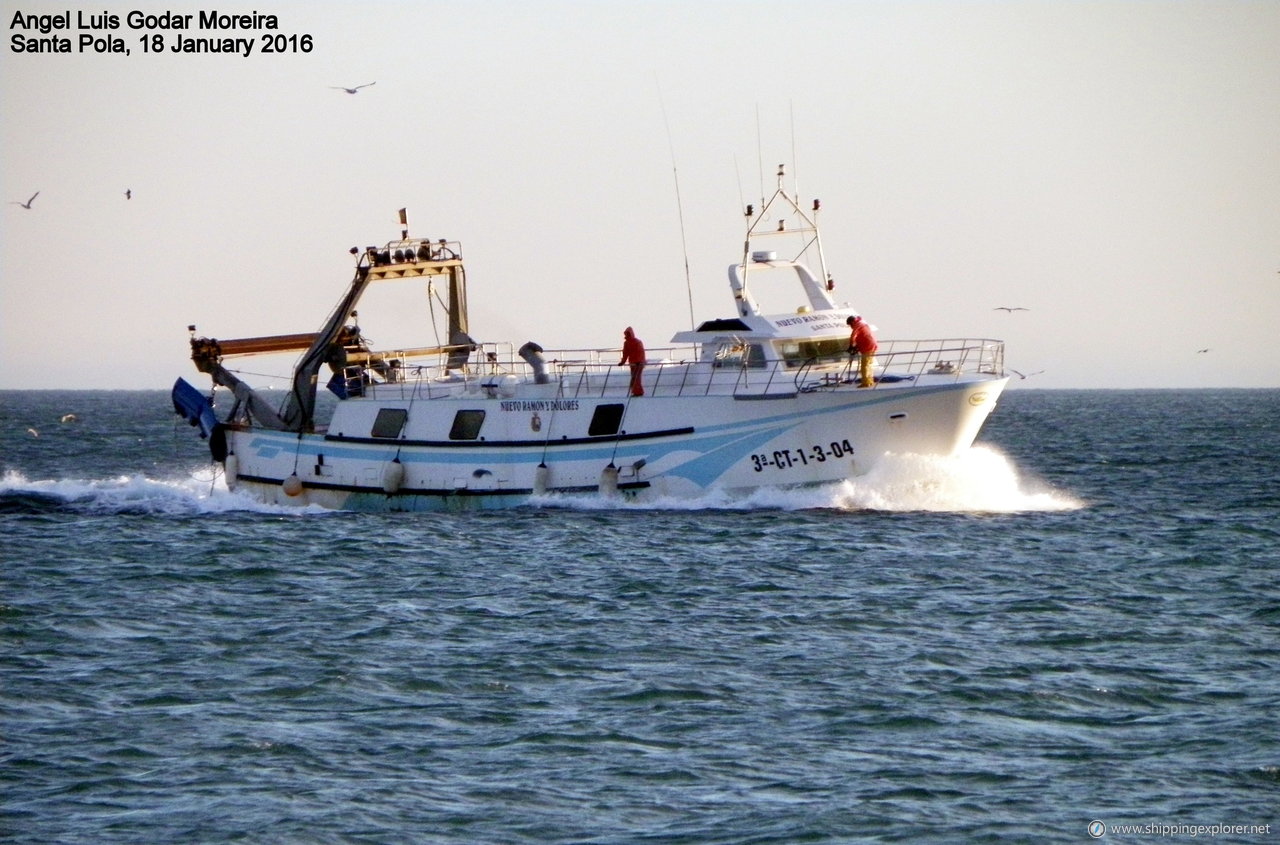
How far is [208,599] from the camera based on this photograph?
24109 mm

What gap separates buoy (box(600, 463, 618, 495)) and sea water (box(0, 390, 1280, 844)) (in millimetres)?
494

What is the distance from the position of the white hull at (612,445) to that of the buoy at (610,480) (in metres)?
0.03

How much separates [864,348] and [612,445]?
5.25m

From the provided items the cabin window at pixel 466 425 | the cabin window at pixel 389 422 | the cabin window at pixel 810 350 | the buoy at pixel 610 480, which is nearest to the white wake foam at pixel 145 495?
the cabin window at pixel 389 422

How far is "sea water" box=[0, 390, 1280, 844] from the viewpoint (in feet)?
47.1

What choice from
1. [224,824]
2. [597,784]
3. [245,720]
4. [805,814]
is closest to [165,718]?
[245,720]

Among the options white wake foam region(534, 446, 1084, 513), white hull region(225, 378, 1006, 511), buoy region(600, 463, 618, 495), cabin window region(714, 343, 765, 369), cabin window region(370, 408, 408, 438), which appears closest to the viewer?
white hull region(225, 378, 1006, 511)

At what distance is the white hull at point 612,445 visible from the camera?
101ft

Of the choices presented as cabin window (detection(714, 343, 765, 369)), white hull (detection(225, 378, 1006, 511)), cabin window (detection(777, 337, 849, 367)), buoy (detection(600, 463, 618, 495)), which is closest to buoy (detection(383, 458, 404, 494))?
white hull (detection(225, 378, 1006, 511))

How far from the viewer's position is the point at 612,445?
3238 cm

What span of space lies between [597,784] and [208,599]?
429 inches

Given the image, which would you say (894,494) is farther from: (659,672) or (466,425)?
(659,672)

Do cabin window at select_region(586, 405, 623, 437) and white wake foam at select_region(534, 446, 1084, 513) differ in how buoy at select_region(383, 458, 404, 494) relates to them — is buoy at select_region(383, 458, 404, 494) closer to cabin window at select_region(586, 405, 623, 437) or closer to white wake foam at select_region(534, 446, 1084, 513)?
white wake foam at select_region(534, 446, 1084, 513)

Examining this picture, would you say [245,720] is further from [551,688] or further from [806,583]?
[806,583]
